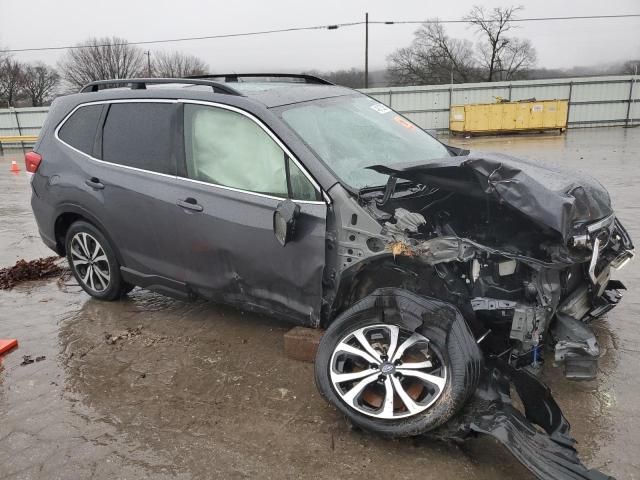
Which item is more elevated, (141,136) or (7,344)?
(141,136)

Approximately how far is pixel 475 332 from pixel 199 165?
2136 mm

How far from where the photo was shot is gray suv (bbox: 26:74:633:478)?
2693 millimetres

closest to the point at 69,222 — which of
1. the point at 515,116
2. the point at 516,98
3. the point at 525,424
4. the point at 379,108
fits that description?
the point at 379,108

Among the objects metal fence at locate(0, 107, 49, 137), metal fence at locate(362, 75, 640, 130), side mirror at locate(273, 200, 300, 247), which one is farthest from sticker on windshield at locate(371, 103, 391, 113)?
metal fence at locate(0, 107, 49, 137)

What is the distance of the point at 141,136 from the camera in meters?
4.02

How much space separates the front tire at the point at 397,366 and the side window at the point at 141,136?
1.84 metres

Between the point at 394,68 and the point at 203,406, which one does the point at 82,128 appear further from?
the point at 394,68

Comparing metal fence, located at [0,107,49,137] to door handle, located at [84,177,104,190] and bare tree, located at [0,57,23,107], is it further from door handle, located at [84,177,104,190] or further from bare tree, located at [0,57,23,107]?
bare tree, located at [0,57,23,107]

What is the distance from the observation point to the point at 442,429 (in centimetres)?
264

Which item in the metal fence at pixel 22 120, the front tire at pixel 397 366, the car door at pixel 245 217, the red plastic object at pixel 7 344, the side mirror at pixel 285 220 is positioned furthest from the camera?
the metal fence at pixel 22 120

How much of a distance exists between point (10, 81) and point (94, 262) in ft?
227

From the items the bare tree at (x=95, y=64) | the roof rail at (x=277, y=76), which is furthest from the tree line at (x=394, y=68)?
the roof rail at (x=277, y=76)

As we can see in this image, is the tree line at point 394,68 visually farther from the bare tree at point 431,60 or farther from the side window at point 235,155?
the side window at point 235,155

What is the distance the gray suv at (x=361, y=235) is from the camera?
269cm
